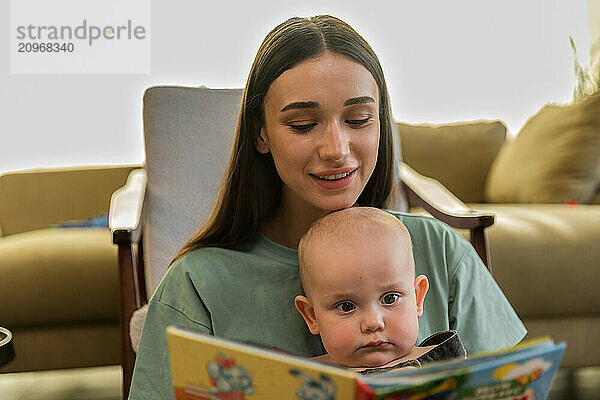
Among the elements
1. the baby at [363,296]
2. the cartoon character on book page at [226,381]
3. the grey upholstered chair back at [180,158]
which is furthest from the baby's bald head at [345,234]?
the grey upholstered chair back at [180,158]

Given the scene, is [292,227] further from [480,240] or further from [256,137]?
[480,240]

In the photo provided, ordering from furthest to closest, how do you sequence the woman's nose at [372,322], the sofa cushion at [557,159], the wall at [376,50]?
the wall at [376,50]
the sofa cushion at [557,159]
the woman's nose at [372,322]

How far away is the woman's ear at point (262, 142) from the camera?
3.52 ft

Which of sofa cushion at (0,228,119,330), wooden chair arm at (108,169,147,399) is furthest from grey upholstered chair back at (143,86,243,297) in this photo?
sofa cushion at (0,228,119,330)

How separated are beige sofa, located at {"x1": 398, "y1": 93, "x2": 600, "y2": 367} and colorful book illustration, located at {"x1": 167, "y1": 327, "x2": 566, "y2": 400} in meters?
1.80

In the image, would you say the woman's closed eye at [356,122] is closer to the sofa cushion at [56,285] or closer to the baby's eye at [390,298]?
the baby's eye at [390,298]

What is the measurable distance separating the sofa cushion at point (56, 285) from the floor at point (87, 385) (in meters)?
0.30

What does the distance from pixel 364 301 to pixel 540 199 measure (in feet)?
6.82

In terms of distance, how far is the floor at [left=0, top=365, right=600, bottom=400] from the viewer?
2.50 meters

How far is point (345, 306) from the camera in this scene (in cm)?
96

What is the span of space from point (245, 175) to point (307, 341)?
0.25 metres

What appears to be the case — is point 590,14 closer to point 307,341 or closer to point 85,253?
point 85,253

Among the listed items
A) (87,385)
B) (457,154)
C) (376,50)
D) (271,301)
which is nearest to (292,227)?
(271,301)

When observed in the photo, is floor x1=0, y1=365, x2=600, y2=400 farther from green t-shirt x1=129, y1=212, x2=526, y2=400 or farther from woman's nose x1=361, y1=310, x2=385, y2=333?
woman's nose x1=361, y1=310, x2=385, y2=333
